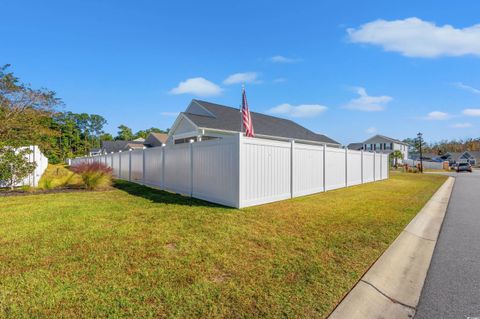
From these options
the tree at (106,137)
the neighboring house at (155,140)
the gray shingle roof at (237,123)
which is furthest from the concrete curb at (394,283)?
the tree at (106,137)

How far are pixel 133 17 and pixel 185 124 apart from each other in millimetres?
7120

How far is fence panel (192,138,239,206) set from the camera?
22.1 feet

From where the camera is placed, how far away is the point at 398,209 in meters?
6.97

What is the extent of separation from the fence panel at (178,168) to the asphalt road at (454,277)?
697 centimetres

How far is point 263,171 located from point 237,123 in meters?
10.9

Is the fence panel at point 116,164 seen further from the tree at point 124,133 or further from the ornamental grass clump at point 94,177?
the tree at point 124,133

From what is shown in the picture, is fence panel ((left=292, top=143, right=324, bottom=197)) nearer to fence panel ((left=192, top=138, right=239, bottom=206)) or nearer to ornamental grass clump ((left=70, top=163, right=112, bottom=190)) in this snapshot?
fence panel ((left=192, top=138, right=239, bottom=206))

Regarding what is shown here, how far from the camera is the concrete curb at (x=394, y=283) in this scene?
2.41 meters

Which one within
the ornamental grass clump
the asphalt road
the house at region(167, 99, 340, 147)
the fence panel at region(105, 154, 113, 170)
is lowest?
the asphalt road

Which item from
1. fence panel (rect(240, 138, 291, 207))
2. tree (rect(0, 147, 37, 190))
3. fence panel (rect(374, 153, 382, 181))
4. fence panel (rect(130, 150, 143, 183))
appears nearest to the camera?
fence panel (rect(240, 138, 291, 207))

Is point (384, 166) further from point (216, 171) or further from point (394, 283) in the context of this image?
point (394, 283)

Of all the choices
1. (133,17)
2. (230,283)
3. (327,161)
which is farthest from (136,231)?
(133,17)

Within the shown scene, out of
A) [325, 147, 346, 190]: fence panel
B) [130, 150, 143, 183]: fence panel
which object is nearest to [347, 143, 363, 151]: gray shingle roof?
[325, 147, 346, 190]: fence panel

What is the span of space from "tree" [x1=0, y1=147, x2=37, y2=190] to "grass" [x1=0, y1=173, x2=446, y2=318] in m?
4.51
